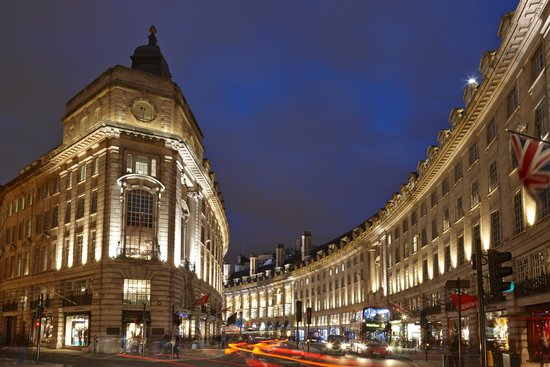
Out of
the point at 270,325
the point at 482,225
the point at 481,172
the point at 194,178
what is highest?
the point at 194,178

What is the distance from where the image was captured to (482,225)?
46.1 m

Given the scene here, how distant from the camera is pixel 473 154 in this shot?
50.5 metres

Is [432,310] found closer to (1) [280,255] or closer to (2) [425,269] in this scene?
(2) [425,269]

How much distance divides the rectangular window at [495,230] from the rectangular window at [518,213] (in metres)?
3.89

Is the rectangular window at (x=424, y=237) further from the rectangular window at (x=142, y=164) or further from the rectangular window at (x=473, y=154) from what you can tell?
the rectangular window at (x=142, y=164)

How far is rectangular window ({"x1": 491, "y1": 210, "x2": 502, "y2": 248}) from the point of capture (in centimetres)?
4317

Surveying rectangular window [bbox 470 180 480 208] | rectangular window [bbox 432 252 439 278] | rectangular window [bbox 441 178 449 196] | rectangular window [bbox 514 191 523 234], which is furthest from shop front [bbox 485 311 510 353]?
rectangular window [bbox 441 178 449 196]

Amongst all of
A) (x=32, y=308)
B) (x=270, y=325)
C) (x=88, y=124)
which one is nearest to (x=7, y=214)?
(x=32, y=308)

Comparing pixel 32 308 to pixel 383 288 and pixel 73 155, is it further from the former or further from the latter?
pixel 383 288

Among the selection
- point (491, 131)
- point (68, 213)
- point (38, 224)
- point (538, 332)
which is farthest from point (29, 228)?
point (538, 332)

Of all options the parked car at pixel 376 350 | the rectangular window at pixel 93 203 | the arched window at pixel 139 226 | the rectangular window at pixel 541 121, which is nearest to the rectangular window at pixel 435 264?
the parked car at pixel 376 350

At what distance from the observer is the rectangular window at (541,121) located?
108ft

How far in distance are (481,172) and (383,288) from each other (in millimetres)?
44315

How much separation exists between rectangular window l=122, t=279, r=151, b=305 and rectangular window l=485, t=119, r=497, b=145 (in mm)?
32009
